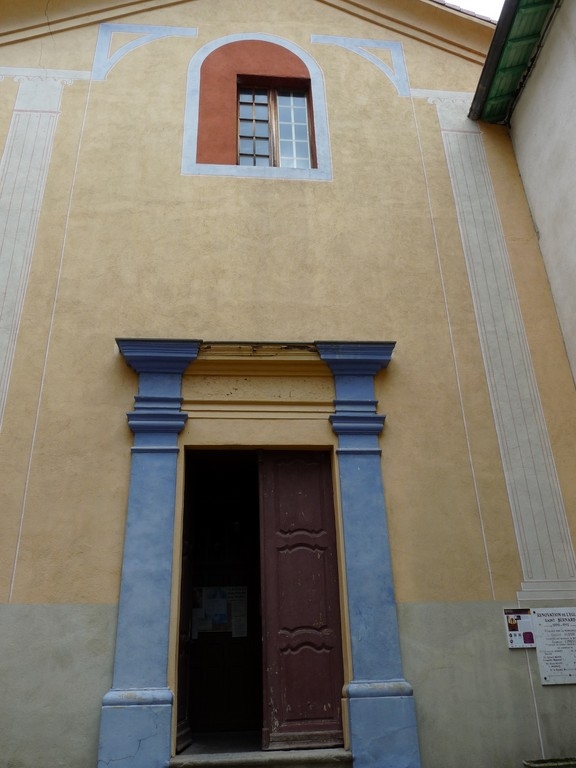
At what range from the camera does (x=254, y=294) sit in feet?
20.6

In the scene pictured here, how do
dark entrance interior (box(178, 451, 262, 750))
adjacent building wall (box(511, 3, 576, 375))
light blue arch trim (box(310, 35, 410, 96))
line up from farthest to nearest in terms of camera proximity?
light blue arch trim (box(310, 35, 410, 96)) < dark entrance interior (box(178, 451, 262, 750)) < adjacent building wall (box(511, 3, 576, 375))

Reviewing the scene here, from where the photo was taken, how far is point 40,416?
221 inches

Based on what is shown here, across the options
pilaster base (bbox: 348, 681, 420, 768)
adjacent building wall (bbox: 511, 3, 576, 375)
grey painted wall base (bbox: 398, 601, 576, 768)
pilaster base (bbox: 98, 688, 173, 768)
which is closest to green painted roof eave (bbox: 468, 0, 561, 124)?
adjacent building wall (bbox: 511, 3, 576, 375)

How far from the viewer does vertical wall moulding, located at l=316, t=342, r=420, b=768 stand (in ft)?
15.8

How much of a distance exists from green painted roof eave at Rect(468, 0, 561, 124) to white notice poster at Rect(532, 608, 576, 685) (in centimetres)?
533

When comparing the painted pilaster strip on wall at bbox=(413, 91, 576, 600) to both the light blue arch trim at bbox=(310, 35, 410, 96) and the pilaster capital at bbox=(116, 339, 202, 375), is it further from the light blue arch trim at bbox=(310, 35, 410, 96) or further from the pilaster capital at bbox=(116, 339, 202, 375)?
the pilaster capital at bbox=(116, 339, 202, 375)

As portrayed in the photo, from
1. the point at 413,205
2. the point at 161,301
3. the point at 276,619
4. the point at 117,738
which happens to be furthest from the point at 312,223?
the point at 117,738

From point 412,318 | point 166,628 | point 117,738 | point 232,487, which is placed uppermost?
point 412,318

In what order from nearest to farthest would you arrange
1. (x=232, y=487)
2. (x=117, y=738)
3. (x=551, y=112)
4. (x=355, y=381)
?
(x=117, y=738) → (x=355, y=381) → (x=551, y=112) → (x=232, y=487)

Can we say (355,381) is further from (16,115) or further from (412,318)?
(16,115)

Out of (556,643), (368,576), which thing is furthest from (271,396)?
(556,643)

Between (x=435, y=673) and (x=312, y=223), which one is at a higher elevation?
(x=312, y=223)

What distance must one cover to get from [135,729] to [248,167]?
205 inches

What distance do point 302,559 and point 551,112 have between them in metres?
4.99
